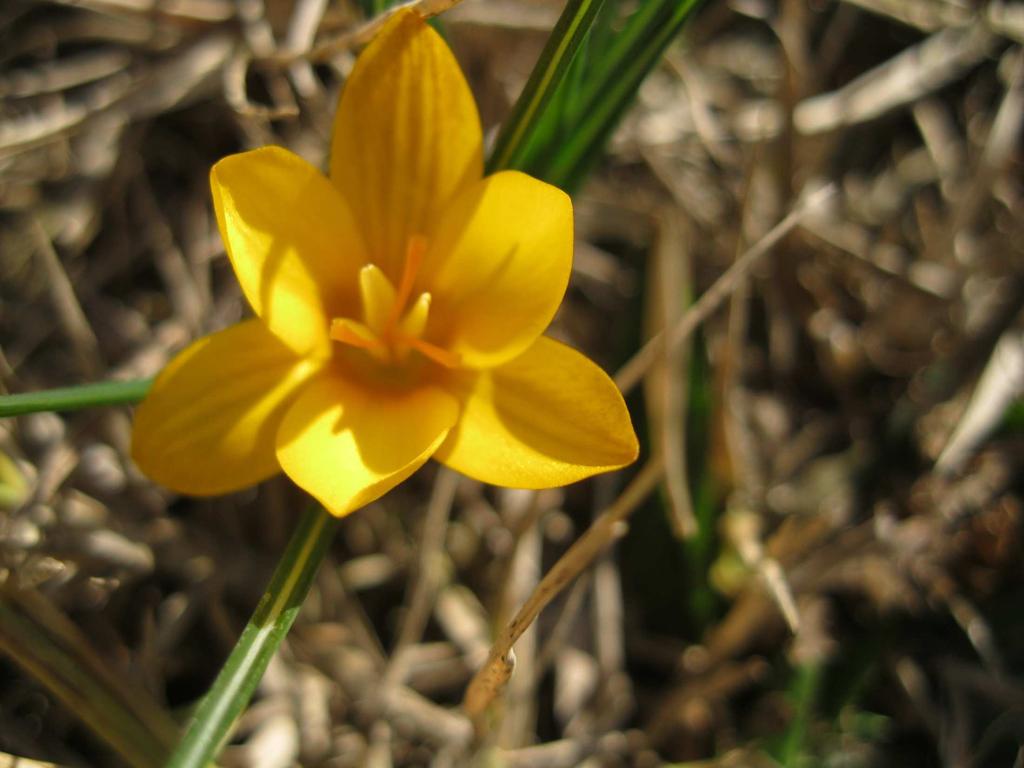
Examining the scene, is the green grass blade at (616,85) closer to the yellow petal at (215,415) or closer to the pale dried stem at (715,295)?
the pale dried stem at (715,295)

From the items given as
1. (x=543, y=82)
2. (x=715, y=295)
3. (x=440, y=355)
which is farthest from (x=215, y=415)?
(x=715, y=295)

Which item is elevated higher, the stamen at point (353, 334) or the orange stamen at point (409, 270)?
the orange stamen at point (409, 270)

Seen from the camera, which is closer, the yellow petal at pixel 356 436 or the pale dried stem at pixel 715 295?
the yellow petal at pixel 356 436

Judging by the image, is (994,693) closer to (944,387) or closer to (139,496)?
(944,387)

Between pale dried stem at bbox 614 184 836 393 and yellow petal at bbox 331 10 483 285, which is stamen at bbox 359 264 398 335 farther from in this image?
pale dried stem at bbox 614 184 836 393

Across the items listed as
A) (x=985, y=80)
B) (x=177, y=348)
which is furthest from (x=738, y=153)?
(x=177, y=348)

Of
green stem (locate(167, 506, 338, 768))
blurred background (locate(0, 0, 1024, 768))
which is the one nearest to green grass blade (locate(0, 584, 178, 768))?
blurred background (locate(0, 0, 1024, 768))

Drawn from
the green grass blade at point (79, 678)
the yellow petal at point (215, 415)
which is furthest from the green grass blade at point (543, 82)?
the green grass blade at point (79, 678)
